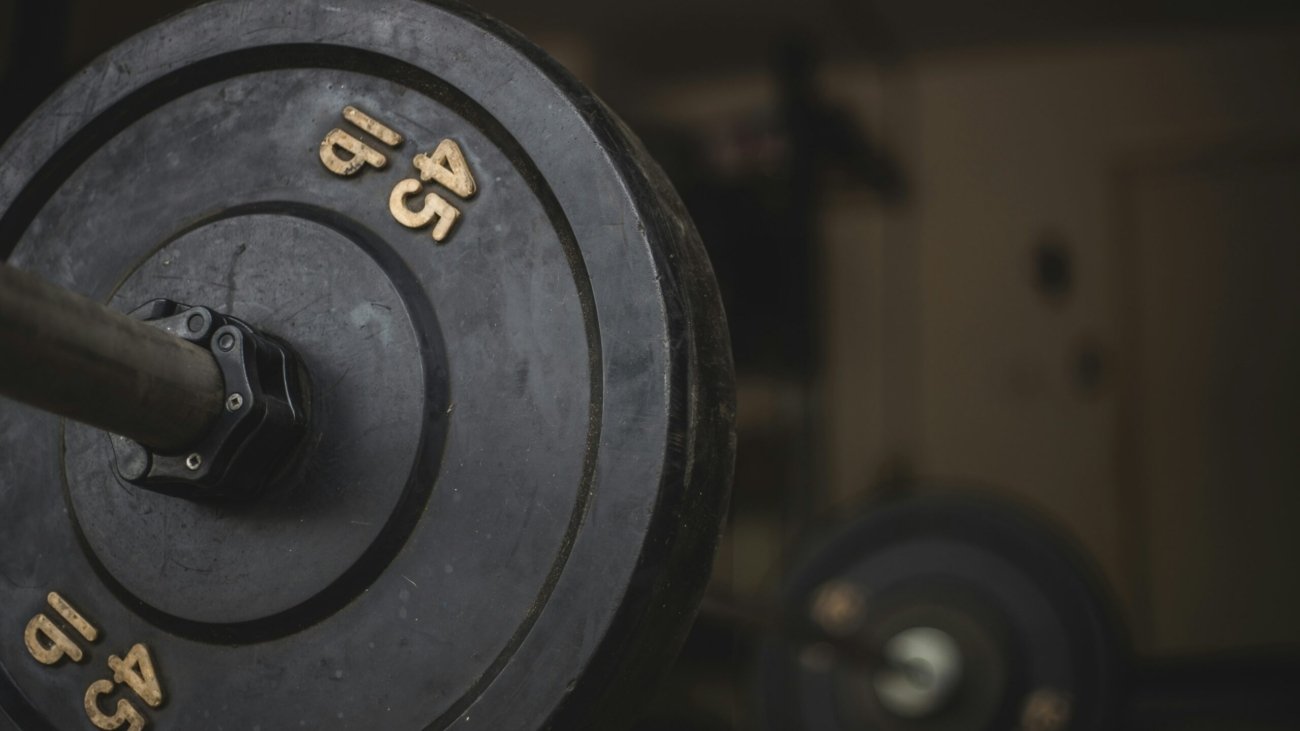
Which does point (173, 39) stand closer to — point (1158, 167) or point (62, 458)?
point (62, 458)

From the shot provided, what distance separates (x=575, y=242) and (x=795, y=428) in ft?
9.80

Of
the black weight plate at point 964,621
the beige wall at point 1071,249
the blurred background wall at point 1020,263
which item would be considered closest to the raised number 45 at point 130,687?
the black weight plate at point 964,621

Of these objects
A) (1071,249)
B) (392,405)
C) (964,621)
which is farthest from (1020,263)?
(392,405)

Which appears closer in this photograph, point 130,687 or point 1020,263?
point 130,687

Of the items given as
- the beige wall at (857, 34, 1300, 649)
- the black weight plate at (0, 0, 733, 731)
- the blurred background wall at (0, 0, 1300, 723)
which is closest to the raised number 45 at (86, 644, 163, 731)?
the black weight plate at (0, 0, 733, 731)

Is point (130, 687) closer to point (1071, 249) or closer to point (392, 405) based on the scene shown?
point (392, 405)

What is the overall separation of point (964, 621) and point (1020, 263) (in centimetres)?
194

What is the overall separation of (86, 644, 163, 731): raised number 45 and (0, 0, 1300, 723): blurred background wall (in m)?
2.69

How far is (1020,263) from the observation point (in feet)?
12.7

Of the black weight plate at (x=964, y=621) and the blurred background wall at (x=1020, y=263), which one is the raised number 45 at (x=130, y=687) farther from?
the blurred background wall at (x=1020, y=263)

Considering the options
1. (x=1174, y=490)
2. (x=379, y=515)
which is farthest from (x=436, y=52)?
(x=1174, y=490)

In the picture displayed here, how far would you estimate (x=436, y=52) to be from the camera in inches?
27.2

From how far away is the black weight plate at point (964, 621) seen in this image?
2047mm

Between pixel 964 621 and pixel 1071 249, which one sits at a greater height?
pixel 1071 249
